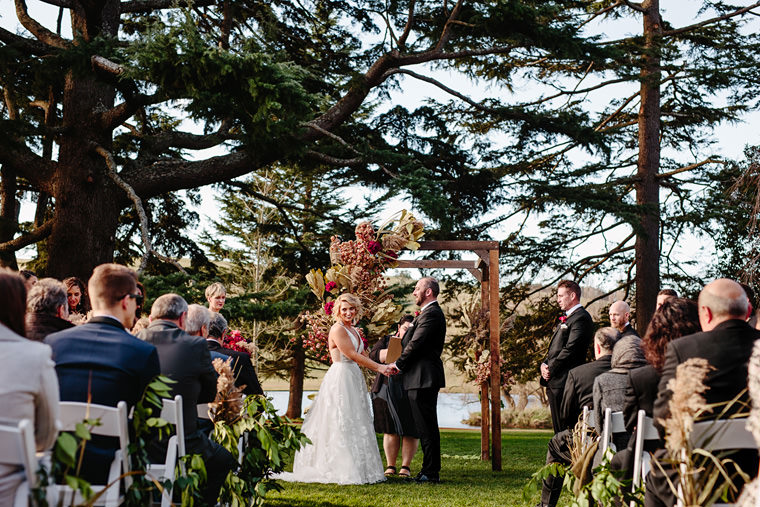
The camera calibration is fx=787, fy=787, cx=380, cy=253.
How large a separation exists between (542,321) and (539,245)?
6.79 ft

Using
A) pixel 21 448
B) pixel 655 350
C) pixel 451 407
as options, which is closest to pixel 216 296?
pixel 655 350

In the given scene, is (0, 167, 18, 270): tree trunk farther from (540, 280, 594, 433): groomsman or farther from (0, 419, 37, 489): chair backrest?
(0, 419, 37, 489): chair backrest

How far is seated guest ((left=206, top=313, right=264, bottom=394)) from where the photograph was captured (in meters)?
5.55

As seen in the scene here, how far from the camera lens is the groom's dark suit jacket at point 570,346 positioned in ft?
23.5

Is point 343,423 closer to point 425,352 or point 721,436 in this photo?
point 425,352

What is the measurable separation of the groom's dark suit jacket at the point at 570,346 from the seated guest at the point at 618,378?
207cm

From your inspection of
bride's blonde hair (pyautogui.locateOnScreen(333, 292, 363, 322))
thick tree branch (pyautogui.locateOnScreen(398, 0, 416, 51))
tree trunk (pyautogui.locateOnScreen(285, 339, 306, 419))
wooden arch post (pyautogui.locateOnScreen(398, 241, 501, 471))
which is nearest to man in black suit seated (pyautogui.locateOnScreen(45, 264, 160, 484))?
bride's blonde hair (pyautogui.locateOnScreen(333, 292, 363, 322))

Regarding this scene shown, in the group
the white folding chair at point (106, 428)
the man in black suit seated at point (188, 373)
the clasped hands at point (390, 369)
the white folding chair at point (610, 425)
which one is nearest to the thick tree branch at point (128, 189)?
the clasped hands at point (390, 369)

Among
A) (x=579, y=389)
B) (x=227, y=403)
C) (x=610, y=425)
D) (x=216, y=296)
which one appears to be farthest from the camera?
(x=216, y=296)

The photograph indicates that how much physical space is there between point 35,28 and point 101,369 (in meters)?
11.5

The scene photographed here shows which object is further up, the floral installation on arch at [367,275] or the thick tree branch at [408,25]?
the thick tree branch at [408,25]

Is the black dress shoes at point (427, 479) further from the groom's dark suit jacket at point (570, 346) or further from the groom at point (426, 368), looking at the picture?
the groom's dark suit jacket at point (570, 346)

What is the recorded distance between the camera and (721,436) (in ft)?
9.72

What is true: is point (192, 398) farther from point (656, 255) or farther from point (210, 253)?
point (210, 253)
